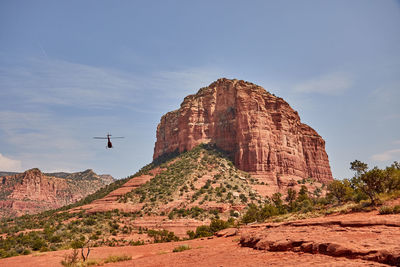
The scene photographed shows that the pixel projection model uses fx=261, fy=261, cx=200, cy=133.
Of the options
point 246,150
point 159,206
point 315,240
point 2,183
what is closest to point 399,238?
point 315,240

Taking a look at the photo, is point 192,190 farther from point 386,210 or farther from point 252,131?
point 386,210

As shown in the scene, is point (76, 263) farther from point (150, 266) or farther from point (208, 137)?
point (208, 137)

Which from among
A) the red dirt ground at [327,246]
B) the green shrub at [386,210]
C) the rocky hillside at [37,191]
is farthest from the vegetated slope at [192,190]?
the rocky hillside at [37,191]

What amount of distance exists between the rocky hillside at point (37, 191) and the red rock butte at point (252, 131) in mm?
77980

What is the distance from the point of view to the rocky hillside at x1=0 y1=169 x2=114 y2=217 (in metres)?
118

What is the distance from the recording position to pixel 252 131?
236 feet

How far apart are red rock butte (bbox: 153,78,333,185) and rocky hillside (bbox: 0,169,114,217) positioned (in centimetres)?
7798

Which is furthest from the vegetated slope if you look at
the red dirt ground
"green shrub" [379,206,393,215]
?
"green shrub" [379,206,393,215]

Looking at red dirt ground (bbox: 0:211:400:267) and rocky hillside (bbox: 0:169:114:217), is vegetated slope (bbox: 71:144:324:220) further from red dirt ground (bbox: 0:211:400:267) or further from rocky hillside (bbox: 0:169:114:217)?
rocky hillside (bbox: 0:169:114:217)

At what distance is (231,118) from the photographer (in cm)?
7869

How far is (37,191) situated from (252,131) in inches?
4747

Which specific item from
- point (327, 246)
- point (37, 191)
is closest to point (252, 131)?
point (327, 246)

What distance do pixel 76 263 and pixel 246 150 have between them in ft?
194

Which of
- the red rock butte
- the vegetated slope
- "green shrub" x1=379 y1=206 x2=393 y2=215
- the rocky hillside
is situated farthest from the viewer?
the rocky hillside
